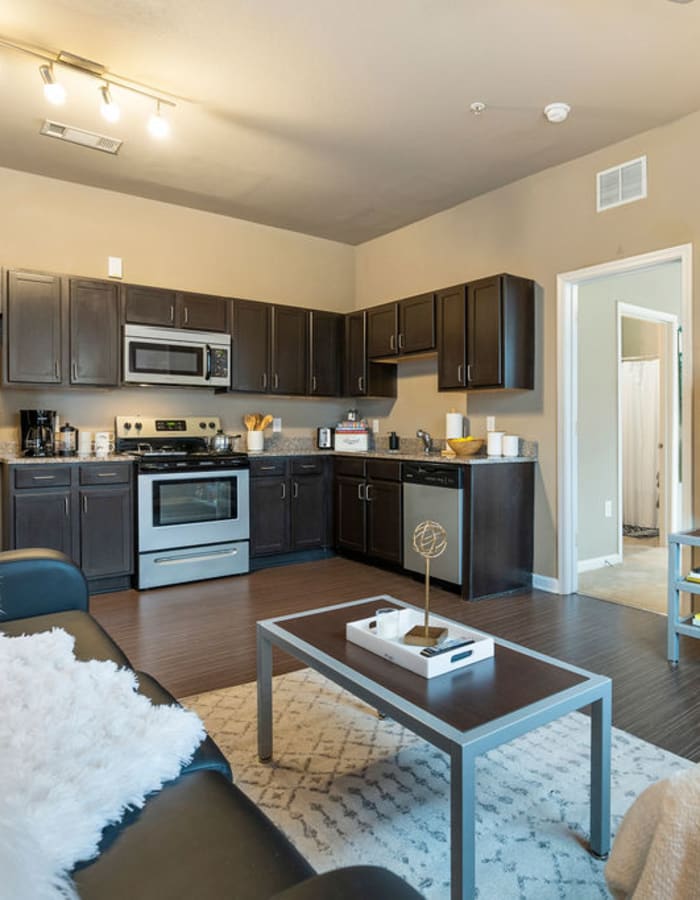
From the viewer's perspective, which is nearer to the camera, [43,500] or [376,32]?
[376,32]

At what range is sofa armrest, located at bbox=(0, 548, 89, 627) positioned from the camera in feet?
6.70

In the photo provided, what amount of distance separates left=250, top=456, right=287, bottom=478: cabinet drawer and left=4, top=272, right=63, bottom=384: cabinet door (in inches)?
61.4

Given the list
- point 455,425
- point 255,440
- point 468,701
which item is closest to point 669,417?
point 455,425

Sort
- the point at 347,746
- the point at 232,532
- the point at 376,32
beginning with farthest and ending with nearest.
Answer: the point at 232,532 → the point at 376,32 → the point at 347,746

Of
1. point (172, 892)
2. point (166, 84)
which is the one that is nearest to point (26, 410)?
point (166, 84)

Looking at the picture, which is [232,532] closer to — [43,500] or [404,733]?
[43,500]

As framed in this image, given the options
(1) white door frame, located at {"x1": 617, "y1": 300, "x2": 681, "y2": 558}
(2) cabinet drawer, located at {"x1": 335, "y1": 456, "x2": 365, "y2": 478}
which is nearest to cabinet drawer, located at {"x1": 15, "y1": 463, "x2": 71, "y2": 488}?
(2) cabinet drawer, located at {"x1": 335, "y1": 456, "x2": 365, "y2": 478}

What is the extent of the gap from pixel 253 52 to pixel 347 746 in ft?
10.3

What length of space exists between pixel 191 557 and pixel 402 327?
2.54 m

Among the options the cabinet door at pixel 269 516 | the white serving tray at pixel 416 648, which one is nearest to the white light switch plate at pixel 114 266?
the cabinet door at pixel 269 516

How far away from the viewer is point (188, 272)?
195 inches

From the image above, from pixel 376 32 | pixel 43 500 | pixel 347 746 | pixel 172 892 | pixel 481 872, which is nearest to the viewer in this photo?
pixel 172 892

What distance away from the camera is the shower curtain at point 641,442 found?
6234 mm

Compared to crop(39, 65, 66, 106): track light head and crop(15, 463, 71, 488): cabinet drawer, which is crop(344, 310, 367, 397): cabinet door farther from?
crop(39, 65, 66, 106): track light head
